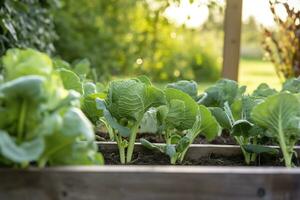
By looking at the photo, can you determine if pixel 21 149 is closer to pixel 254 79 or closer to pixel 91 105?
pixel 91 105

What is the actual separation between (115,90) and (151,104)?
0.13m

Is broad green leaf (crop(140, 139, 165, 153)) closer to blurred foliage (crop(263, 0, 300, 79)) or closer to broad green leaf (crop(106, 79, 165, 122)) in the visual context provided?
broad green leaf (crop(106, 79, 165, 122))

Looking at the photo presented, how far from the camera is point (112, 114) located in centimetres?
183

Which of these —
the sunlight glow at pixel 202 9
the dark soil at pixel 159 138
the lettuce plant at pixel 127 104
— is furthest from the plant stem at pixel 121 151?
the sunlight glow at pixel 202 9

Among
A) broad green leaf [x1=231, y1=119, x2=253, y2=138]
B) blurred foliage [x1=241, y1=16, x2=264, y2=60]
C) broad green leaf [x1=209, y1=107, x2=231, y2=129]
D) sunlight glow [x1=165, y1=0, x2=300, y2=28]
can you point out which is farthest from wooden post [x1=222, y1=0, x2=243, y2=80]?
blurred foliage [x1=241, y1=16, x2=264, y2=60]

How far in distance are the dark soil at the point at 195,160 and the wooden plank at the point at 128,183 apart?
1.78 ft

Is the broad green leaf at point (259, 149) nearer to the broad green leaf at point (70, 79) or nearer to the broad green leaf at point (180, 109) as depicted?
the broad green leaf at point (180, 109)

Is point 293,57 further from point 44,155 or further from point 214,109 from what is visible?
point 44,155

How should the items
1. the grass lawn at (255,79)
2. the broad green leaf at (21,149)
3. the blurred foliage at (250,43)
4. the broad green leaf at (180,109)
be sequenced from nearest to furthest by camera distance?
the broad green leaf at (21,149), the broad green leaf at (180,109), the grass lawn at (255,79), the blurred foliage at (250,43)

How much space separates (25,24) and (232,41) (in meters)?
1.49

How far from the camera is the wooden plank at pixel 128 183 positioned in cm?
129

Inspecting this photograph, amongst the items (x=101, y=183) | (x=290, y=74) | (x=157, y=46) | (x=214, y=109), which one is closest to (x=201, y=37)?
(x=157, y=46)

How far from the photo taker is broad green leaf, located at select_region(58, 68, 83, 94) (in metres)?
1.82

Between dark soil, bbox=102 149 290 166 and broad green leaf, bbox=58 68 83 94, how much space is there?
275 millimetres
